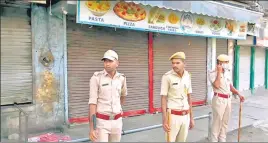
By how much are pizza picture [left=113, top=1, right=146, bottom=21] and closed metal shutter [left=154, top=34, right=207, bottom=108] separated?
4.94ft

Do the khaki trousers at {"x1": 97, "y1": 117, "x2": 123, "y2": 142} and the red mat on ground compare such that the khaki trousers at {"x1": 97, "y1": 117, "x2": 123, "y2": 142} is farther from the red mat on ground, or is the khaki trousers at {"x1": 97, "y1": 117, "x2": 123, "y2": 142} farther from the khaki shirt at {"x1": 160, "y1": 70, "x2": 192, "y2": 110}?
the red mat on ground

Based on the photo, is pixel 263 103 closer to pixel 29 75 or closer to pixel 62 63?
pixel 62 63

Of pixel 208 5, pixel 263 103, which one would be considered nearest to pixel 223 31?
pixel 208 5

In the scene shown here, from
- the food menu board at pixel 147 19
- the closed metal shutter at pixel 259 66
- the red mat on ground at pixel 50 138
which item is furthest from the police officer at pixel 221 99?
the closed metal shutter at pixel 259 66

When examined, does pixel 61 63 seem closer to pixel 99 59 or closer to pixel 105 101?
pixel 99 59

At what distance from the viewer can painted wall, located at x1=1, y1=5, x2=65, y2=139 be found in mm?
5781

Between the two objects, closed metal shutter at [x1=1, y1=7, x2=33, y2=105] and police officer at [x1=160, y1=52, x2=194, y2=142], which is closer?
police officer at [x1=160, y1=52, x2=194, y2=142]

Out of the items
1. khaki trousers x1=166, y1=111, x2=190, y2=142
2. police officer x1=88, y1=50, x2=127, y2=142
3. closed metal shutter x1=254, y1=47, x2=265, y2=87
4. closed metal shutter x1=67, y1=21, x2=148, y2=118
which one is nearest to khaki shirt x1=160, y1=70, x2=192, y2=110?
khaki trousers x1=166, y1=111, x2=190, y2=142

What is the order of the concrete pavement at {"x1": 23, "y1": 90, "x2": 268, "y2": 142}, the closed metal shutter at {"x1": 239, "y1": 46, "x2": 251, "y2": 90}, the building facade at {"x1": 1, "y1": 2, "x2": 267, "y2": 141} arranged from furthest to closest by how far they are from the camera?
1. the closed metal shutter at {"x1": 239, "y1": 46, "x2": 251, "y2": 90}
2. the concrete pavement at {"x1": 23, "y1": 90, "x2": 268, "y2": 142}
3. the building facade at {"x1": 1, "y1": 2, "x2": 267, "y2": 141}

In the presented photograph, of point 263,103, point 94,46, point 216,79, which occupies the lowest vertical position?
point 263,103

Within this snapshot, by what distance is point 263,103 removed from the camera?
35.7 feet

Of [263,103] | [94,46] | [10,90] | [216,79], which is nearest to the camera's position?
[216,79]

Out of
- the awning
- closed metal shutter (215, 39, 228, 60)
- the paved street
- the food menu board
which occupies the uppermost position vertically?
the awning

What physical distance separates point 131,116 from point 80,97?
5.64 ft
